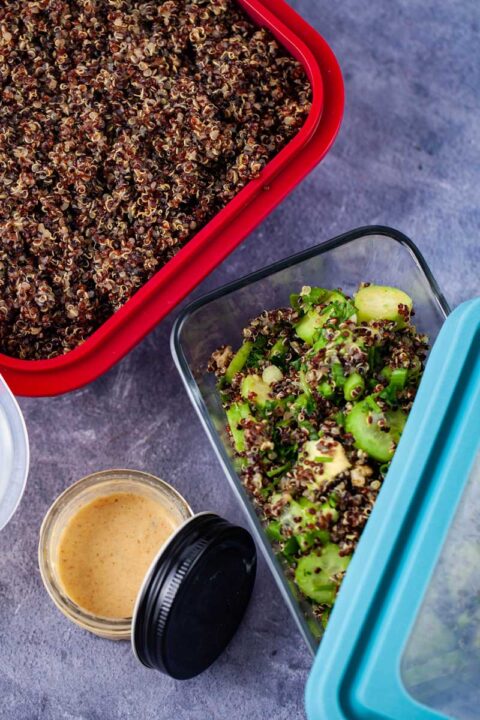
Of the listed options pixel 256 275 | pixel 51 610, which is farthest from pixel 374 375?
pixel 51 610

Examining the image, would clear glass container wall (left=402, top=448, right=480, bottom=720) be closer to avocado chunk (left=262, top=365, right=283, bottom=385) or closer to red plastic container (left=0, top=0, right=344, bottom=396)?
avocado chunk (left=262, top=365, right=283, bottom=385)

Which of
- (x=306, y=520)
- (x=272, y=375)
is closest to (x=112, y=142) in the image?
(x=272, y=375)

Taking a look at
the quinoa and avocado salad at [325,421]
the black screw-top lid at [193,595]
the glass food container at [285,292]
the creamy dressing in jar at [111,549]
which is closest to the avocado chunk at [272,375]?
the quinoa and avocado salad at [325,421]

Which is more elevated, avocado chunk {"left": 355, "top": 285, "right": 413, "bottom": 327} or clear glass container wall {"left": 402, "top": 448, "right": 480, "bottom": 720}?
avocado chunk {"left": 355, "top": 285, "right": 413, "bottom": 327}

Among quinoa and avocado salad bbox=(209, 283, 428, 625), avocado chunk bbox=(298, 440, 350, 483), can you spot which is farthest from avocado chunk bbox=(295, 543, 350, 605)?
avocado chunk bbox=(298, 440, 350, 483)

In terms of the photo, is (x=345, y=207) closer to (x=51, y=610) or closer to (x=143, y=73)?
(x=143, y=73)

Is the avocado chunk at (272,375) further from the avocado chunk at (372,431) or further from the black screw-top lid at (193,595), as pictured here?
the black screw-top lid at (193,595)
